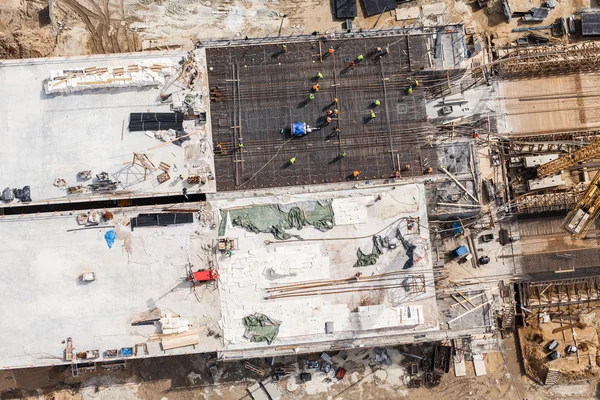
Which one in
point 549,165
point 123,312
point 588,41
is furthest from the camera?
point 588,41

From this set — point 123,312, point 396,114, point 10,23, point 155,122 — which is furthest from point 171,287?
point 10,23

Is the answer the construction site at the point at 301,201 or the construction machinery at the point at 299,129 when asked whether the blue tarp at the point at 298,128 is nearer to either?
the construction machinery at the point at 299,129

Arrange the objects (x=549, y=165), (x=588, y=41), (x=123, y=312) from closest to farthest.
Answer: (x=123, y=312) → (x=549, y=165) → (x=588, y=41)

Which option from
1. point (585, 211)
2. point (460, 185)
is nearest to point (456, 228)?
point (460, 185)

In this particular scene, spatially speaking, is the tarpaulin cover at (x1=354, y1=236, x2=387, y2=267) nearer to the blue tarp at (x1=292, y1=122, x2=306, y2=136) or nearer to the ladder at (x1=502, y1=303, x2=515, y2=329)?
the blue tarp at (x1=292, y1=122, x2=306, y2=136)

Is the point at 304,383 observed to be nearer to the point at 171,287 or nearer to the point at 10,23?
the point at 171,287

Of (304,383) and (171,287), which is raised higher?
(171,287)

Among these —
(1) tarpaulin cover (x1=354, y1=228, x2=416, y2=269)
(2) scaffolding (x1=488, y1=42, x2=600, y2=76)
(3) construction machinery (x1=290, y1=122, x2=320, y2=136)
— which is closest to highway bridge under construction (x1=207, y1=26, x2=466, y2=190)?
(3) construction machinery (x1=290, y1=122, x2=320, y2=136)
